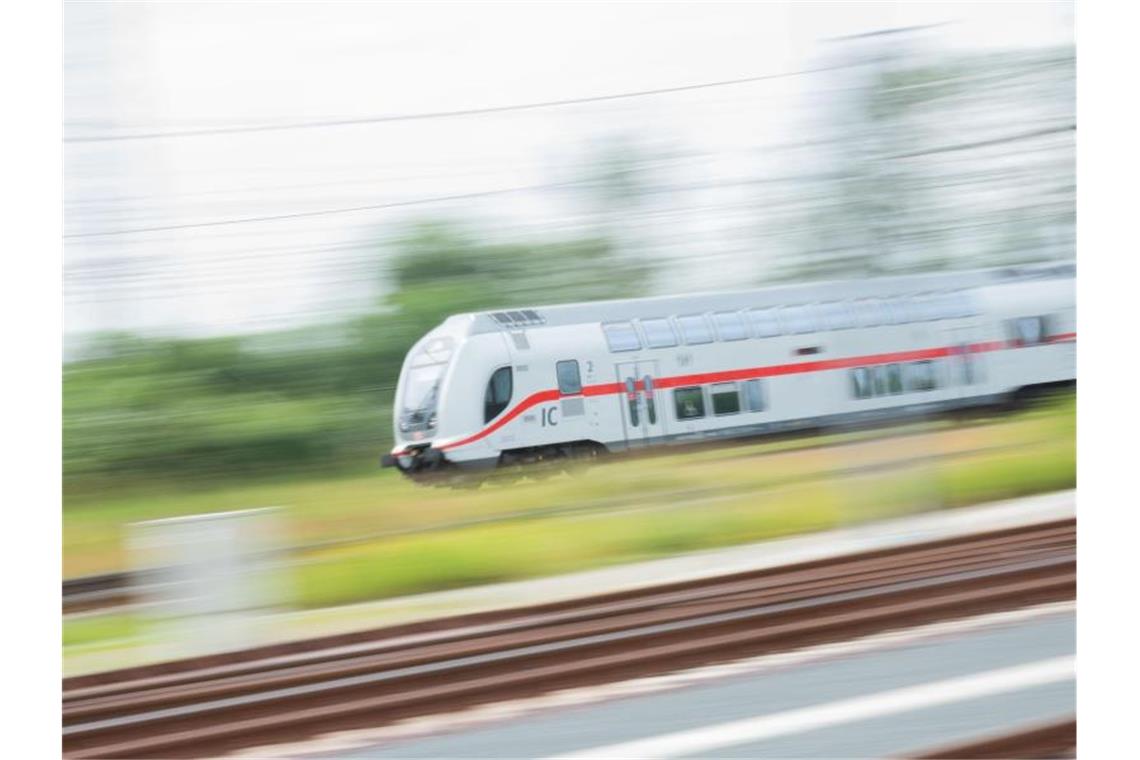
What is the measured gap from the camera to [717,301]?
431 inches

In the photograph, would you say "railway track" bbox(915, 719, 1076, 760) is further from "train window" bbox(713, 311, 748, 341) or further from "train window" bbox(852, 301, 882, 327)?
"train window" bbox(852, 301, 882, 327)

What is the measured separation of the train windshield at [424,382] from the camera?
1066 centimetres

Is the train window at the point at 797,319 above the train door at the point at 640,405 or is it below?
above

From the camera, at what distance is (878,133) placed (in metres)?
11.9

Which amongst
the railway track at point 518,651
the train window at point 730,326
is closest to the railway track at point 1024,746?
the railway track at point 518,651

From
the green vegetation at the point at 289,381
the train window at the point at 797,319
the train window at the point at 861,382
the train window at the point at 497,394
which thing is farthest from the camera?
the train window at the point at 861,382

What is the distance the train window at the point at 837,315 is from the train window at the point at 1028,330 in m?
1.89

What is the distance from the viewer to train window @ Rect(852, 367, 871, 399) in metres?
11.2

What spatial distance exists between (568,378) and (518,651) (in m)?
4.83

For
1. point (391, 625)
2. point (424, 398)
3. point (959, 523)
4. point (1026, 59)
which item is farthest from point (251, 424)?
point (1026, 59)

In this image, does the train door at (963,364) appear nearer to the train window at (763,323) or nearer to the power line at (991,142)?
the power line at (991,142)

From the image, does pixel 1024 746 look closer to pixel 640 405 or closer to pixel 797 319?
pixel 640 405

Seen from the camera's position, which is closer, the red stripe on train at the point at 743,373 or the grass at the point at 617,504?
the grass at the point at 617,504

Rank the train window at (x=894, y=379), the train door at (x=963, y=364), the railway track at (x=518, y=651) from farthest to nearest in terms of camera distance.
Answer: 1. the train door at (x=963, y=364)
2. the train window at (x=894, y=379)
3. the railway track at (x=518, y=651)
